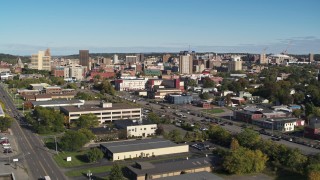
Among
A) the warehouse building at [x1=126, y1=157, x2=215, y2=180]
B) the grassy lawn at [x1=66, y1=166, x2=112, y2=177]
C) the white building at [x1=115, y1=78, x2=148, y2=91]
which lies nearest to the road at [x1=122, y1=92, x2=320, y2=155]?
the warehouse building at [x1=126, y1=157, x2=215, y2=180]

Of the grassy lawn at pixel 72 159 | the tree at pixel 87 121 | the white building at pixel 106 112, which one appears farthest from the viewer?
the white building at pixel 106 112

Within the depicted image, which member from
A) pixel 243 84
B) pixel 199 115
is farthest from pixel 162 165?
pixel 243 84

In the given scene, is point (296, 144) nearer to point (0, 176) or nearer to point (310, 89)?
point (0, 176)

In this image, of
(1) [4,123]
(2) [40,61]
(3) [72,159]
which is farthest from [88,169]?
(2) [40,61]

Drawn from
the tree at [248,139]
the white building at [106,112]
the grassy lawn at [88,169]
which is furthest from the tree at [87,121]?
Result: the tree at [248,139]

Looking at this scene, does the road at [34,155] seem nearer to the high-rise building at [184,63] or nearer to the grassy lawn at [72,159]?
the grassy lawn at [72,159]

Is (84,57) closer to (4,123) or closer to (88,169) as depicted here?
(4,123)
